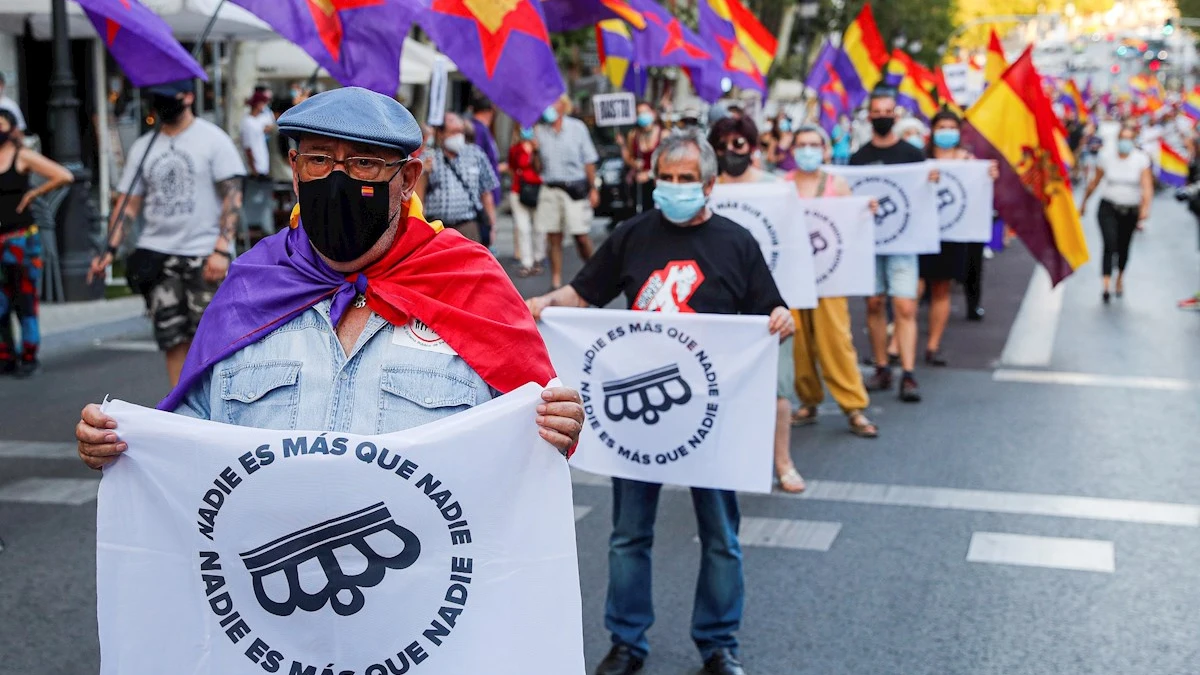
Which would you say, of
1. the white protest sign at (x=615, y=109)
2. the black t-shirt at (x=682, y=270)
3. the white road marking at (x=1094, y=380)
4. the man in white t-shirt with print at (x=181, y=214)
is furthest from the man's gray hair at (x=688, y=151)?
the white protest sign at (x=615, y=109)

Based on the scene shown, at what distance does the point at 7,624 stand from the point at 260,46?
1711 cm

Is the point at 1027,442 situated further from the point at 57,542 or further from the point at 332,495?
the point at 332,495

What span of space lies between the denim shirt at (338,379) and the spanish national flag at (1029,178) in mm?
10173

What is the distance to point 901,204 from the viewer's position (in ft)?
34.8

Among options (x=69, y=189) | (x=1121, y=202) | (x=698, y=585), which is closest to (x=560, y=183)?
(x=69, y=189)

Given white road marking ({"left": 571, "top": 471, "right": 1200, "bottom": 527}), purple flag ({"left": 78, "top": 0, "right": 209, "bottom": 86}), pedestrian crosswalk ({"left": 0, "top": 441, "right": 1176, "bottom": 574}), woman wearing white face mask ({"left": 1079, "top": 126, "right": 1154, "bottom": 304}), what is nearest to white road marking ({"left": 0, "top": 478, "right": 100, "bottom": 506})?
pedestrian crosswalk ({"left": 0, "top": 441, "right": 1176, "bottom": 574})

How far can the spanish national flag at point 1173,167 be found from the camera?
27.8 m

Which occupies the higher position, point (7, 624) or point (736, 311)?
point (736, 311)

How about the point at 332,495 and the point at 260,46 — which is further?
the point at 260,46

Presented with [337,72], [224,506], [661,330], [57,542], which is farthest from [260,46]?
[224,506]

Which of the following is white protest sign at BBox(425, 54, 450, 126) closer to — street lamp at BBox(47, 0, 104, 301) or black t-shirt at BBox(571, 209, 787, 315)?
street lamp at BBox(47, 0, 104, 301)

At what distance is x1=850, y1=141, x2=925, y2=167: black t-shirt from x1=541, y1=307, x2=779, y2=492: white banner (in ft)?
18.6

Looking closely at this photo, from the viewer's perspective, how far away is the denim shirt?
2967 millimetres

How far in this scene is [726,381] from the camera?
217 inches
